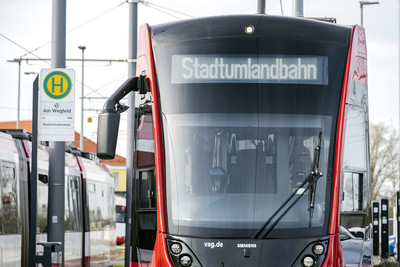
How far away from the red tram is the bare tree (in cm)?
5723

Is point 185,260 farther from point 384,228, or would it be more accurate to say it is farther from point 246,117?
point 384,228

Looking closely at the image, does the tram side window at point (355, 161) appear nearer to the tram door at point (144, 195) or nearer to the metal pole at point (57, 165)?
the tram door at point (144, 195)

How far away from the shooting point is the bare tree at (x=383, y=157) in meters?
66.6

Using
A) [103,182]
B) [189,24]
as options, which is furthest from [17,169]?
[103,182]

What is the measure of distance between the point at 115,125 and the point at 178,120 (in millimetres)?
662

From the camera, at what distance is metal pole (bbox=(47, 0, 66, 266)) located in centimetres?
1524

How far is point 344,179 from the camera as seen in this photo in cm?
985

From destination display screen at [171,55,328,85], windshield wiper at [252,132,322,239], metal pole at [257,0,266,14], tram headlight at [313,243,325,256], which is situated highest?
metal pole at [257,0,266,14]

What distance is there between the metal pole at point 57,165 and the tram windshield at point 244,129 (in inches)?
218

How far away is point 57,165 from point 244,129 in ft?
21.2

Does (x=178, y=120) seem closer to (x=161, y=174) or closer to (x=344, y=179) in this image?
(x=161, y=174)

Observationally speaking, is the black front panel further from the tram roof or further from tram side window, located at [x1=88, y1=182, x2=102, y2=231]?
tram side window, located at [x1=88, y1=182, x2=102, y2=231]

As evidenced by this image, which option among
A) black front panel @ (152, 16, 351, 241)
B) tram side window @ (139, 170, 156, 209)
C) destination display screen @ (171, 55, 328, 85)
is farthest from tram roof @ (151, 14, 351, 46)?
tram side window @ (139, 170, 156, 209)

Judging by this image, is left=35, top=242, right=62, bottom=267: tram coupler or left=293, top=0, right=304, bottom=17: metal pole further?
left=293, top=0, right=304, bottom=17: metal pole
